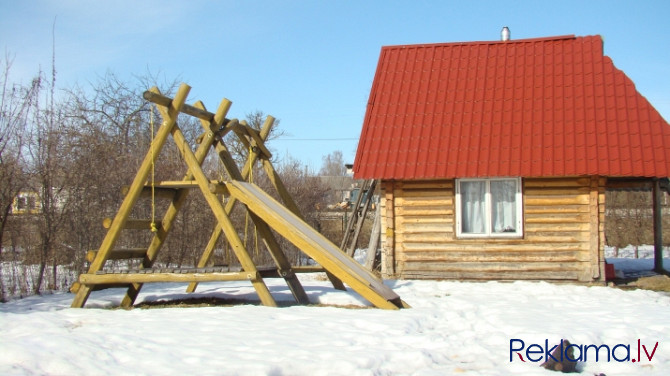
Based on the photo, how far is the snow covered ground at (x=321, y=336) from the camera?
5.40 metres

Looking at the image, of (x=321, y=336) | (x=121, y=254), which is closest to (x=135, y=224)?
(x=121, y=254)

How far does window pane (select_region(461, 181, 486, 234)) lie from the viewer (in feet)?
40.9

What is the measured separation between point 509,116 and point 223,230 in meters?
6.94

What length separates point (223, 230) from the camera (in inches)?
333

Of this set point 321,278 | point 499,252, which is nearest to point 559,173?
point 499,252

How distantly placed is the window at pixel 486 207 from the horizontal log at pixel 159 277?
5.66 metres

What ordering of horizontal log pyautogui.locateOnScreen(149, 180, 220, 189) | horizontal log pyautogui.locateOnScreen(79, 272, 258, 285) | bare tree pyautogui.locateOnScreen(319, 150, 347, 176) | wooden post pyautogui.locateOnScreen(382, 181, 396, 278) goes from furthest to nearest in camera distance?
1. bare tree pyautogui.locateOnScreen(319, 150, 347, 176)
2. wooden post pyautogui.locateOnScreen(382, 181, 396, 278)
3. horizontal log pyautogui.locateOnScreen(149, 180, 220, 189)
4. horizontal log pyautogui.locateOnScreen(79, 272, 258, 285)

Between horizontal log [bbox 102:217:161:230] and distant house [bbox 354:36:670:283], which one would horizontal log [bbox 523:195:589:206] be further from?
horizontal log [bbox 102:217:161:230]

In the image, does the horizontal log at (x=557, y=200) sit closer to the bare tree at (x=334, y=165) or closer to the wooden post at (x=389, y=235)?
the wooden post at (x=389, y=235)

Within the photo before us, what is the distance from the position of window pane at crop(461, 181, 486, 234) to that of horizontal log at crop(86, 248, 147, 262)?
6.17 meters

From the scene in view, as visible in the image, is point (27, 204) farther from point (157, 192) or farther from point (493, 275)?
point (493, 275)

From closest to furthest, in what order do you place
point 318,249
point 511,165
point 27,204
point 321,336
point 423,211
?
1. point 321,336
2. point 318,249
3. point 27,204
4. point 511,165
5. point 423,211

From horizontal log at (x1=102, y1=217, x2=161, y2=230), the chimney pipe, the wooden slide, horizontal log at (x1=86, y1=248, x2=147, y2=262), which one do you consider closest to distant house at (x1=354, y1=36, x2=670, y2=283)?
the chimney pipe

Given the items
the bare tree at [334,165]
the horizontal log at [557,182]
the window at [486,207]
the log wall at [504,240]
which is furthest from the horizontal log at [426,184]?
the bare tree at [334,165]
